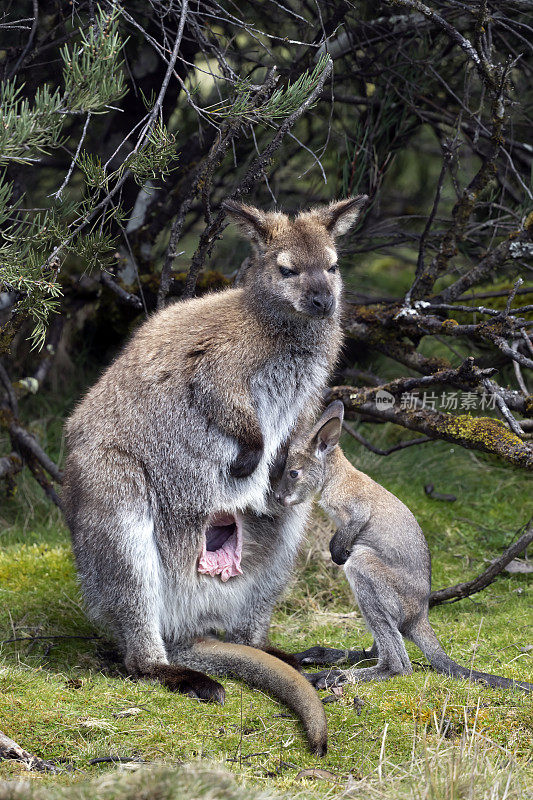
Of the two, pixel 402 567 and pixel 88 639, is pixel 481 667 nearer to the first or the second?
pixel 402 567

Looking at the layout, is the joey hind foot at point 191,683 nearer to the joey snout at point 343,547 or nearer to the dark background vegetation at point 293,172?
the joey snout at point 343,547

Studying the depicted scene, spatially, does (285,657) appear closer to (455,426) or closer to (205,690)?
(205,690)

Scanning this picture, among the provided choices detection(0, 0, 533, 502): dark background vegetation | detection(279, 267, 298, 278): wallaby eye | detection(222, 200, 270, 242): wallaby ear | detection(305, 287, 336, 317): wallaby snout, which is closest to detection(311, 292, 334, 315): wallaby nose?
detection(305, 287, 336, 317): wallaby snout

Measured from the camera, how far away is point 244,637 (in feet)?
14.8

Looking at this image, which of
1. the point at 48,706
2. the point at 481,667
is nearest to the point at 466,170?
the point at 481,667

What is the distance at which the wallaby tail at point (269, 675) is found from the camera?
3.36 m

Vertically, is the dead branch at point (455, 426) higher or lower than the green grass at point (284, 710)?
higher

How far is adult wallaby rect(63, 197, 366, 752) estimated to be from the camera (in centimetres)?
415

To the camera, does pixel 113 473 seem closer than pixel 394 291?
Yes

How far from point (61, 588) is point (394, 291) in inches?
188

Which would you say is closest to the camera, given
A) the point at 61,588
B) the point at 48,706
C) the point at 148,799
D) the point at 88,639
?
the point at 148,799

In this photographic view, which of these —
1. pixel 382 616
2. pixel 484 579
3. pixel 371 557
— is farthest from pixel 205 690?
pixel 484 579

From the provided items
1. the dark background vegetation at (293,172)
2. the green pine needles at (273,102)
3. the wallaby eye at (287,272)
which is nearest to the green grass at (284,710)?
the dark background vegetation at (293,172)

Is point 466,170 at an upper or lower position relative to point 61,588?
upper
